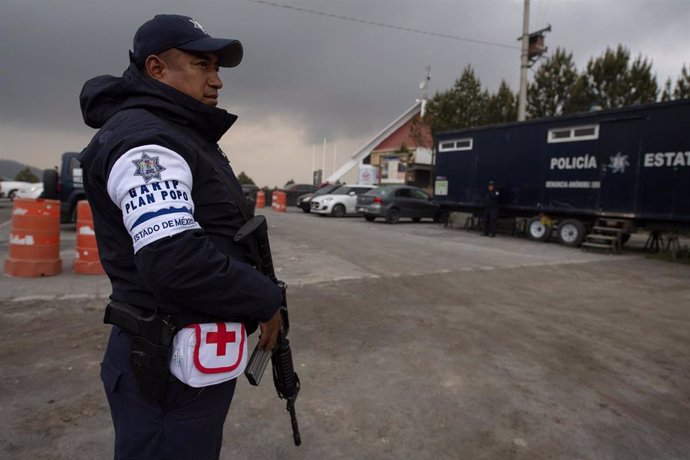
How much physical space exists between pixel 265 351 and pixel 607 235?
11940mm

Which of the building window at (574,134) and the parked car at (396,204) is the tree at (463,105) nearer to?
the parked car at (396,204)

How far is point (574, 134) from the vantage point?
1219cm

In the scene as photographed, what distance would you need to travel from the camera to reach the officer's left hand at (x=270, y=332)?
159 centimetres

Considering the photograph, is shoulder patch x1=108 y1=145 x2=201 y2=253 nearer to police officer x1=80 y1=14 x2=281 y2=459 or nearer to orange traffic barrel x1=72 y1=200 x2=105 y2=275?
police officer x1=80 y1=14 x2=281 y2=459

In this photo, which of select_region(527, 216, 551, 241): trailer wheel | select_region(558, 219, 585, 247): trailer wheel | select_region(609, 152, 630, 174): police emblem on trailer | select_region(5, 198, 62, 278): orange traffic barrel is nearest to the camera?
select_region(5, 198, 62, 278): orange traffic barrel

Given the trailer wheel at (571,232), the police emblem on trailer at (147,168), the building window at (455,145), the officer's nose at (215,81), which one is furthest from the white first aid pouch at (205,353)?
the building window at (455,145)

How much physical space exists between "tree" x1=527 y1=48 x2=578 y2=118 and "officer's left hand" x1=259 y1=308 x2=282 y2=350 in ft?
85.9

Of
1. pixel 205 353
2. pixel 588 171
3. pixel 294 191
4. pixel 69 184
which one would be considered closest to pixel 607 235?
pixel 588 171

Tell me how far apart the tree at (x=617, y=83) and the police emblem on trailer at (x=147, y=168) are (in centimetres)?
2673

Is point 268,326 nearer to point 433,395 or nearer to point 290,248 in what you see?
point 433,395

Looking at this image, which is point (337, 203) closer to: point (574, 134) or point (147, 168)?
point (574, 134)

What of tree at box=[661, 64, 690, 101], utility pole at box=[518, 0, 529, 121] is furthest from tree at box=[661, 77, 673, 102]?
utility pole at box=[518, 0, 529, 121]

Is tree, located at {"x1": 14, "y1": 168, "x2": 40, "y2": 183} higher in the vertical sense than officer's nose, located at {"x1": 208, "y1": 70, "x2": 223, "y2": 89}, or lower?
higher

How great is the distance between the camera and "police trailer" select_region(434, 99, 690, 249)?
1018cm
